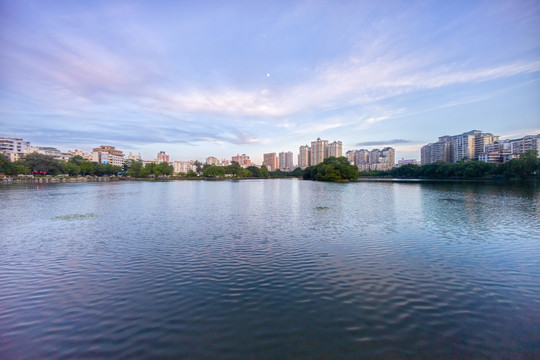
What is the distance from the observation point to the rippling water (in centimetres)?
596

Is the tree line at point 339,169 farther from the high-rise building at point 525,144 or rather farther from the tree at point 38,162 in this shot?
the high-rise building at point 525,144

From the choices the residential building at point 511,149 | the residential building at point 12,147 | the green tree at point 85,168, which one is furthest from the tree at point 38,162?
the residential building at point 511,149

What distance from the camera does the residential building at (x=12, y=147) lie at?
150 metres

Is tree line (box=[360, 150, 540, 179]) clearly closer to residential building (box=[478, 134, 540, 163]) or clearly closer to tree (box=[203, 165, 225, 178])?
residential building (box=[478, 134, 540, 163])

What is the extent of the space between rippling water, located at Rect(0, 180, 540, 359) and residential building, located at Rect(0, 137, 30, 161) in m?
187

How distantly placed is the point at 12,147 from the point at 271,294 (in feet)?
694

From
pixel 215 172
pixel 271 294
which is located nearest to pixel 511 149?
pixel 215 172

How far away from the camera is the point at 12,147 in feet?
510

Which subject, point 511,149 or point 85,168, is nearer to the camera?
point 85,168

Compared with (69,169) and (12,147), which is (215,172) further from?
(12,147)

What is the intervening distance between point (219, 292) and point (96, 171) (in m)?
170

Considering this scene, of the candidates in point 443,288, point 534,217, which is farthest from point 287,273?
point 534,217

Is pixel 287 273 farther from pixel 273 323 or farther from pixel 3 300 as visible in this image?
pixel 3 300

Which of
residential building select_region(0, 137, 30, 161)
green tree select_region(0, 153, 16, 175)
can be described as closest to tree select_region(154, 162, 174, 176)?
green tree select_region(0, 153, 16, 175)
